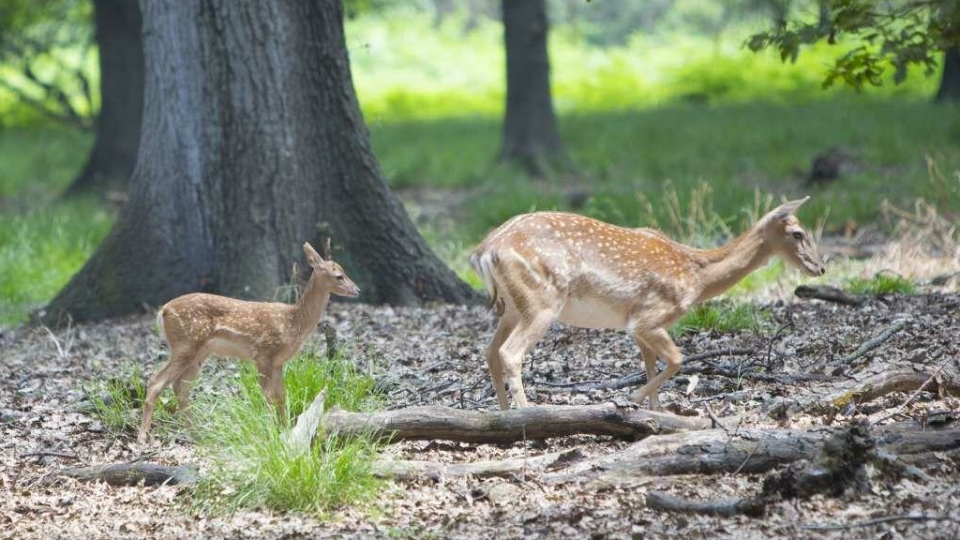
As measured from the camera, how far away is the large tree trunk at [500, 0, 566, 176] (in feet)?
68.1

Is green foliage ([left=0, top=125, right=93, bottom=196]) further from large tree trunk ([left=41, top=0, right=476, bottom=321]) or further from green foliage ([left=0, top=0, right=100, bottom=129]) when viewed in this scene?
large tree trunk ([left=41, top=0, right=476, bottom=321])

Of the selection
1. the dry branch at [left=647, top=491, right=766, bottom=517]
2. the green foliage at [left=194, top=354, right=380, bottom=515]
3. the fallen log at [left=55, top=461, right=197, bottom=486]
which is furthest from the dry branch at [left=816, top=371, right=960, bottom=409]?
the fallen log at [left=55, top=461, right=197, bottom=486]

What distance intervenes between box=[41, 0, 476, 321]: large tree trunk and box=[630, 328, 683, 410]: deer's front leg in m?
3.48

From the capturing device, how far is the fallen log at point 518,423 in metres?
6.14

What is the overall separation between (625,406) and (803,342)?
6.87 feet

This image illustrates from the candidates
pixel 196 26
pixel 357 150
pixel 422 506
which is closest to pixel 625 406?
pixel 422 506

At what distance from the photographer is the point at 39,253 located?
1295cm

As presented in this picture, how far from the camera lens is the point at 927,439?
5.79m

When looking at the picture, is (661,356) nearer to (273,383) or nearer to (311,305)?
(311,305)

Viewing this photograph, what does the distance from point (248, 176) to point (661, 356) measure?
4.10 m

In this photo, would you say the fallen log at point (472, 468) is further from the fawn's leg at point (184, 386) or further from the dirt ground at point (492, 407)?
the fawn's leg at point (184, 386)

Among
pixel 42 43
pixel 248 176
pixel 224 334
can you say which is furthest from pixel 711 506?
pixel 42 43

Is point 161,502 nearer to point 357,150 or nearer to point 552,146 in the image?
point 357,150

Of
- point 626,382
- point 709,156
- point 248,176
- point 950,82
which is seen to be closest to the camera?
point 626,382
